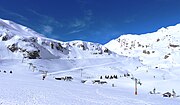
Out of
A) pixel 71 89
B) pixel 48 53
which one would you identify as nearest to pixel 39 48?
pixel 48 53

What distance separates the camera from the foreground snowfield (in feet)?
64.7

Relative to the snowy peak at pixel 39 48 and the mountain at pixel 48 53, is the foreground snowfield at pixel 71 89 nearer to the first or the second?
the mountain at pixel 48 53

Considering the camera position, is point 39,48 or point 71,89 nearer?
point 71,89

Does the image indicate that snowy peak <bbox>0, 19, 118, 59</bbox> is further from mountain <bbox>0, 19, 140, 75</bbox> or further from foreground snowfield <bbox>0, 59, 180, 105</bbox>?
foreground snowfield <bbox>0, 59, 180, 105</bbox>

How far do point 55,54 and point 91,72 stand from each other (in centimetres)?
3005

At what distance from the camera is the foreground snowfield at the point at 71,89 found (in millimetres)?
19728

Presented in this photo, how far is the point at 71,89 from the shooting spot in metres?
29.1

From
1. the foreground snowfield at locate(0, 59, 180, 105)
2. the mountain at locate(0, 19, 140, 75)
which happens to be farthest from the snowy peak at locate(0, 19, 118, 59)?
the foreground snowfield at locate(0, 59, 180, 105)

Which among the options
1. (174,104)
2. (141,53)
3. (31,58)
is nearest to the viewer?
(174,104)

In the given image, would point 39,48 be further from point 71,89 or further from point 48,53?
point 71,89

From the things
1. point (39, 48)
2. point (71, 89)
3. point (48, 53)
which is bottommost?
point (71, 89)

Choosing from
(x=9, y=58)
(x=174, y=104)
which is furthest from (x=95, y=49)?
(x=174, y=104)

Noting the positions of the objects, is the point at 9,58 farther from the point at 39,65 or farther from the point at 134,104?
the point at 134,104

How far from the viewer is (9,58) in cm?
8544
